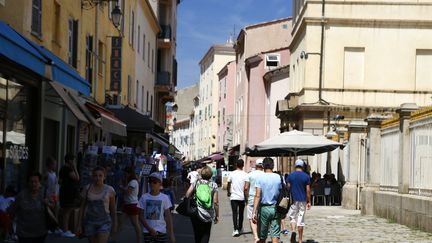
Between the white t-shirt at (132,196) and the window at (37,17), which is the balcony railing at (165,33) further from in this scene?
the white t-shirt at (132,196)

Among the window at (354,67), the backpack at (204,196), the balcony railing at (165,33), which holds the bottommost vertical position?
the backpack at (204,196)

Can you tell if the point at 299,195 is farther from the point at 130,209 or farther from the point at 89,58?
the point at 89,58

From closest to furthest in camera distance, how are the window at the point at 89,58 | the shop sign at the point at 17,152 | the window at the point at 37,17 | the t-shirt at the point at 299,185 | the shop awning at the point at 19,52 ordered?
the shop awning at the point at 19,52 < the t-shirt at the point at 299,185 < the shop sign at the point at 17,152 < the window at the point at 37,17 < the window at the point at 89,58

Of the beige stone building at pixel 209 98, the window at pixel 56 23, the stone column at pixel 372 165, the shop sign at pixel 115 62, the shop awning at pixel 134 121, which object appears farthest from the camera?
the beige stone building at pixel 209 98

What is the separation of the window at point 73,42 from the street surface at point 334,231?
4.99 meters

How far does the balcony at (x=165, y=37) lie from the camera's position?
50.3 metres

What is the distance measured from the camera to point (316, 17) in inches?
1358

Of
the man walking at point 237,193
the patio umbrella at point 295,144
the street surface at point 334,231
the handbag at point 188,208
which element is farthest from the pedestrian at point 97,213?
the patio umbrella at point 295,144

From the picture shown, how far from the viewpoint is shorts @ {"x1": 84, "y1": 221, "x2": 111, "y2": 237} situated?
9.59m

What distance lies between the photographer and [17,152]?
52.8 ft

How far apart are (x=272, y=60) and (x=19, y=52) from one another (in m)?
45.4

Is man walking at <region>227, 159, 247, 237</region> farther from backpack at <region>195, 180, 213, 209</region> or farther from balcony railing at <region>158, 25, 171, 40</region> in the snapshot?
balcony railing at <region>158, 25, 171, 40</region>

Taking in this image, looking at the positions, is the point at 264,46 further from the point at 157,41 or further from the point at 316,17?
the point at 316,17

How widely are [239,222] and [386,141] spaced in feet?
17.4
